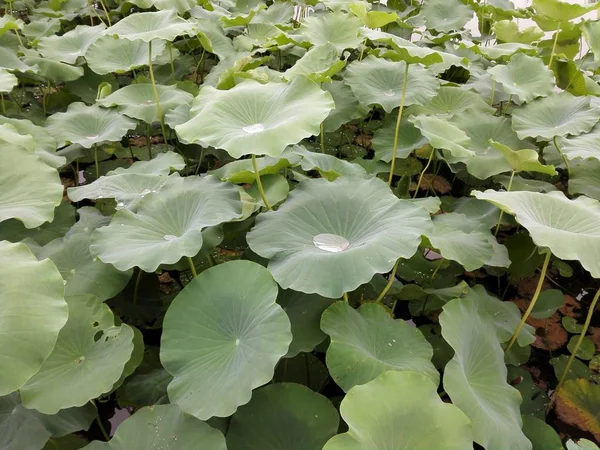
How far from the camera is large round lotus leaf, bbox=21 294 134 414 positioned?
0.90 m

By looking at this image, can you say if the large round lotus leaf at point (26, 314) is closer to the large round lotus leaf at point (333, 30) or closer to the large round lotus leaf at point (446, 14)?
the large round lotus leaf at point (333, 30)

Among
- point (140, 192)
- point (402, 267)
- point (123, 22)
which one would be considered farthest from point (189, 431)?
point (123, 22)

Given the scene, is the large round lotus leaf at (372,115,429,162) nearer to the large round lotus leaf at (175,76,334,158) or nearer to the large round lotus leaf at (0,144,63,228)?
the large round lotus leaf at (175,76,334,158)

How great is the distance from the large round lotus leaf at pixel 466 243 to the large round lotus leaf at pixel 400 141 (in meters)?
0.34

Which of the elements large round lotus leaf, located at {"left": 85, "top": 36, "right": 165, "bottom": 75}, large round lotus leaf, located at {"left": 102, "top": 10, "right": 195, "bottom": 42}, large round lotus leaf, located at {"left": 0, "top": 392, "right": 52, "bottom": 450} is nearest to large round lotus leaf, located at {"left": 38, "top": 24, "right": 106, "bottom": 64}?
large round lotus leaf, located at {"left": 85, "top": 36, "right": 165, "bottom": 75}

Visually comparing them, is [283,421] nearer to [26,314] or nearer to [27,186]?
[26,314]

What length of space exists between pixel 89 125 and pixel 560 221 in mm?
1525

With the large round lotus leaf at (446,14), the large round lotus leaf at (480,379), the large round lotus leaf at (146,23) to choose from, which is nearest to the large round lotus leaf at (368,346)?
the large round lotus leaf at (480,379)

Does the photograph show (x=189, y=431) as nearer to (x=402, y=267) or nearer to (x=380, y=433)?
(x=380, y=433)

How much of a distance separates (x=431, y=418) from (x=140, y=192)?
92 cm

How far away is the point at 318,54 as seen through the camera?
1800 mm

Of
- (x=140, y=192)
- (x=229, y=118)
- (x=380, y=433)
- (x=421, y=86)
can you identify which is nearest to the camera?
(x=380, y=433)

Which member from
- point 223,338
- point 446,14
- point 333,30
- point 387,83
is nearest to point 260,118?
point 223,338

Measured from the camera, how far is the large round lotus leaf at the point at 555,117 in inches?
62.6
